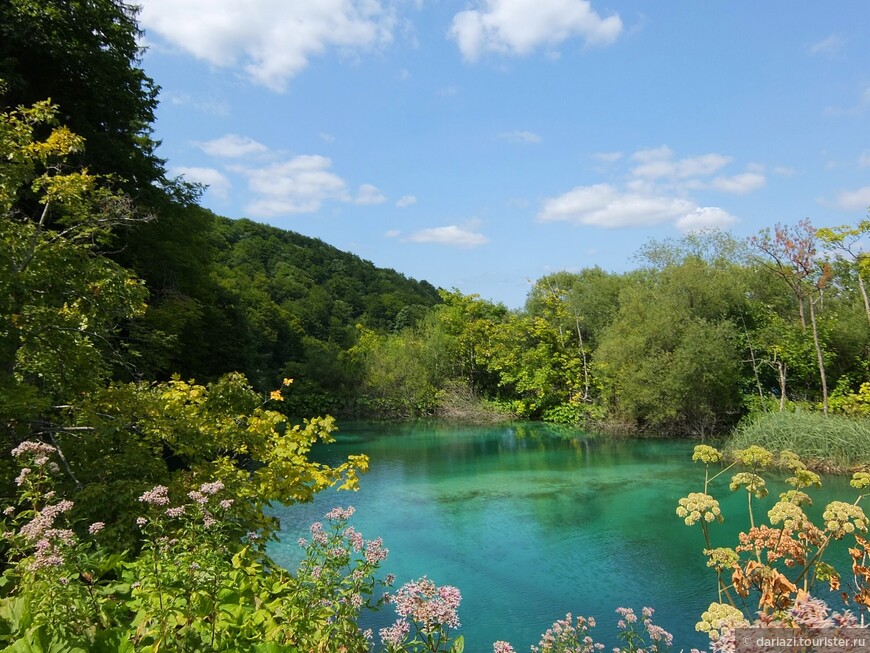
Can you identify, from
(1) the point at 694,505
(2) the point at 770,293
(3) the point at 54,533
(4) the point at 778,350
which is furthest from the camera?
Answer: (2) the point at 770,293

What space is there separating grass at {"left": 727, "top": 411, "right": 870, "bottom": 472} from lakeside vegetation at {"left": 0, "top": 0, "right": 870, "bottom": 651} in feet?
0.33

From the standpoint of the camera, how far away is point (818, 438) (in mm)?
13891

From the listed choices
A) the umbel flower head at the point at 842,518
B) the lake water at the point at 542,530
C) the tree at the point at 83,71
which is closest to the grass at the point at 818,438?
the lake water at the point at 542,530

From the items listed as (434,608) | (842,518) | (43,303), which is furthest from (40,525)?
(842,518)

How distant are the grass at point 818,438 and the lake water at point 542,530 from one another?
0.84 m

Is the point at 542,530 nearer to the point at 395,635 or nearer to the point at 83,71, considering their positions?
the point at 395,635

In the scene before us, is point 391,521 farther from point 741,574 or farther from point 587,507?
point 741,574

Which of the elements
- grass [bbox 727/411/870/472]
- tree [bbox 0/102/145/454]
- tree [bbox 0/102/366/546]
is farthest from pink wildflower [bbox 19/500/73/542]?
grass [bbox 727/411/870/472]

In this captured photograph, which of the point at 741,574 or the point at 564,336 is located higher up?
the point at 564,336

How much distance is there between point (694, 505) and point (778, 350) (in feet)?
62.6

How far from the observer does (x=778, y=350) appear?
19344mm

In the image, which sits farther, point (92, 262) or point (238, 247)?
point (238, 247)

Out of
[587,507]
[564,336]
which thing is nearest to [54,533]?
[587,507]

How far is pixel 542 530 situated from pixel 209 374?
13.9m
